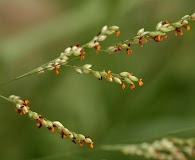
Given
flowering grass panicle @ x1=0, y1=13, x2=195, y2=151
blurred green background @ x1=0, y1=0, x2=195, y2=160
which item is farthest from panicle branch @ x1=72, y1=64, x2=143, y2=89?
blurred green background @ x1=0, y1=0, x2=195, y2=160

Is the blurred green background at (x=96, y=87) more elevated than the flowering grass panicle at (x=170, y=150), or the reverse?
the blurred green background at (x=96, y=87)

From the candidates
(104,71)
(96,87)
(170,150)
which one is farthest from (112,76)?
(96,87)

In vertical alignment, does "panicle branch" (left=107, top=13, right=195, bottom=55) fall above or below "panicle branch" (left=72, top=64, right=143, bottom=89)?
above

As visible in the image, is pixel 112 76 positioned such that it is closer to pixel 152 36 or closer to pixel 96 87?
pixel 152 36

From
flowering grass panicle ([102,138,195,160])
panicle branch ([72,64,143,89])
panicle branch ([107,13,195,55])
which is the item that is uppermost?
panicle branch ([107,13,195,55])

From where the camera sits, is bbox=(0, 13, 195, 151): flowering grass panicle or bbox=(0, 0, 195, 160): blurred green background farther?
bbox=(0, 0, 195, 160): blurred green background

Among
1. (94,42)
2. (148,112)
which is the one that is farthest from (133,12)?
(94,42)

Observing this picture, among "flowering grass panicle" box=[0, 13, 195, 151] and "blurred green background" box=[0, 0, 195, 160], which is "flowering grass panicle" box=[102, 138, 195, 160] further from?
"blurred green background" box=[0, 0, 195, 160]

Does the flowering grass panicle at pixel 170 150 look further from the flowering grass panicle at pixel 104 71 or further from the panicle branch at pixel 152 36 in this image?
the panicle branch at pixel 152 36

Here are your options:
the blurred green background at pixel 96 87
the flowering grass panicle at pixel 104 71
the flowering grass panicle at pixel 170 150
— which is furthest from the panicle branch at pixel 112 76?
the blurred green background at pixel 96 87

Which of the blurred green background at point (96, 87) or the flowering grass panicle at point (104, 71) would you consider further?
the blurred green background at point (96, 87)
